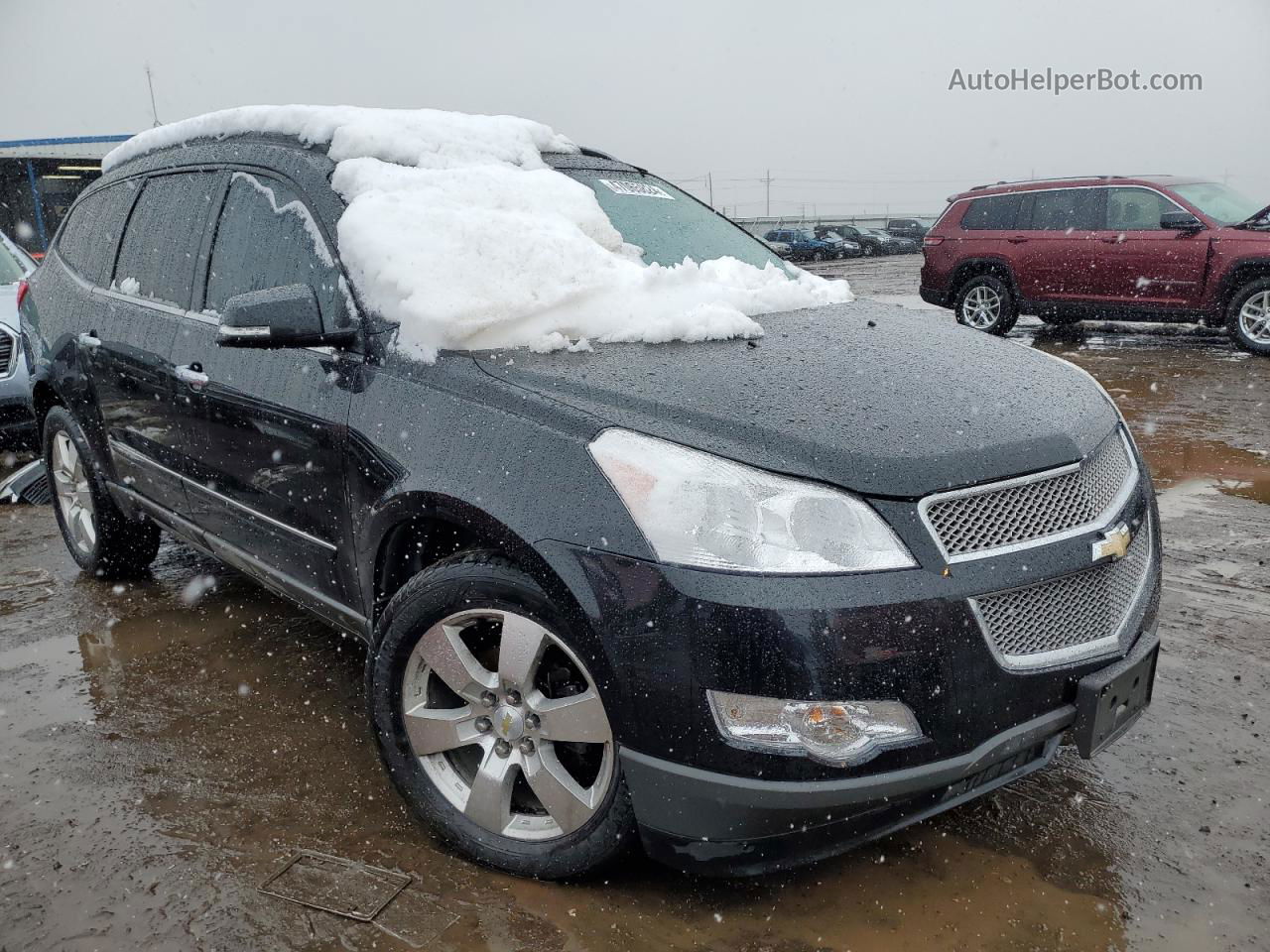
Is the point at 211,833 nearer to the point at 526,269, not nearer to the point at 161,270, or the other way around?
the point at 526,269

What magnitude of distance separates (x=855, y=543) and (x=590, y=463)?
54 cm

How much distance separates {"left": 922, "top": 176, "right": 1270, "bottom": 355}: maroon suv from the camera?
9844mm

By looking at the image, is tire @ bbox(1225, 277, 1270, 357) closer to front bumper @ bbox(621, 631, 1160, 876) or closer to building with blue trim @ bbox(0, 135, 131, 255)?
front bumper @ bbox(621, 631, 1160, 876)

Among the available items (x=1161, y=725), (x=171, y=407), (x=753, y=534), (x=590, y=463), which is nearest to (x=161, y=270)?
(x=171, y=407)

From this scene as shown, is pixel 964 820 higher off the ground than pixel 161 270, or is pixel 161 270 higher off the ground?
pixel 161 270

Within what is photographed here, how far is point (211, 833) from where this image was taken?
8.33 ft

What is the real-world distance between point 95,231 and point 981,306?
32.8 ft

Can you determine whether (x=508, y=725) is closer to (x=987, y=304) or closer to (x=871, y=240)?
(x=987, y=304)

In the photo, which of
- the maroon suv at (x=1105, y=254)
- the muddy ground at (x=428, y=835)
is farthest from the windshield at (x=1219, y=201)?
the muddy ground at (x=428, y=835)

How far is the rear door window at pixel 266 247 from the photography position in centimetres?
271

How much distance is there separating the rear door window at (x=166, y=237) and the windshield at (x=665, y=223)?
124 centimetres

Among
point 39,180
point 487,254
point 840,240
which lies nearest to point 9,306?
point 487,254

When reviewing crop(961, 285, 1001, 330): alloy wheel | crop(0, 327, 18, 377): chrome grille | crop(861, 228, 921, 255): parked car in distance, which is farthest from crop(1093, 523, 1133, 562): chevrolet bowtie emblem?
crop(861, 228, 921, 255): parked car in distance

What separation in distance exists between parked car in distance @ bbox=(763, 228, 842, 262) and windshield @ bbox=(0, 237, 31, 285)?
26.1 meters
